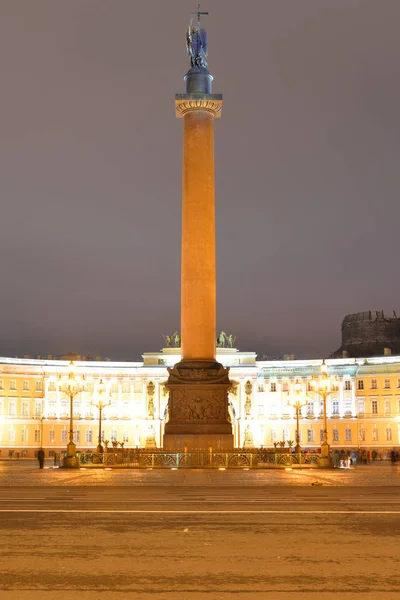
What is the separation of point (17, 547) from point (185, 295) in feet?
128

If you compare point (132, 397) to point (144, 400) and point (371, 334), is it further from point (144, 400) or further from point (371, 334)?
point (371, 334)

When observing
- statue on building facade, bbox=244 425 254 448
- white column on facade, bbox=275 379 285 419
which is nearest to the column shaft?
statue on building facade, bbox=244 425 254 448

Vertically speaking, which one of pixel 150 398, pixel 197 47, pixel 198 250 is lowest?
pixel 150 398

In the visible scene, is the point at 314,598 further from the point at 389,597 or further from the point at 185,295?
the point at 185,295

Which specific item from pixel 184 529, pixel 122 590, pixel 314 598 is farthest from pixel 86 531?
pixel 314 598

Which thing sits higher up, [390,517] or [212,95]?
[212,95]

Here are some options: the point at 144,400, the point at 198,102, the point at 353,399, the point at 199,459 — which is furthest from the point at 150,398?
the point at 199,459

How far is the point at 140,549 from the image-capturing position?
1255cm

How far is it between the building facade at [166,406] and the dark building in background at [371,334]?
39469 mm

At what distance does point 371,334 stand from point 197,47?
4662 inches

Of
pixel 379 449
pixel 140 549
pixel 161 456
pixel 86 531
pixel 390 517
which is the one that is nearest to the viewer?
pixel 140 549

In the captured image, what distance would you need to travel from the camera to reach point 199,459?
4625 centimetres

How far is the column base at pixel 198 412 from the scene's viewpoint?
48188mm

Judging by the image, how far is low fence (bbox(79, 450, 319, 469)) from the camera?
1815 inches
